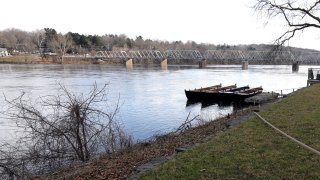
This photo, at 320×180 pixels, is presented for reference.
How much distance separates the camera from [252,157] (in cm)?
741

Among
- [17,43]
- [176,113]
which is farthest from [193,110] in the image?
[17,43]

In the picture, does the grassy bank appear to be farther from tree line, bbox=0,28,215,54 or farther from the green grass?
the green grass

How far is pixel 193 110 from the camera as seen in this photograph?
28.2 m

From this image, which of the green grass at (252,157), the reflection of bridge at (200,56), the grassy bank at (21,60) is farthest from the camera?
the reflection of bridge at (200,56)

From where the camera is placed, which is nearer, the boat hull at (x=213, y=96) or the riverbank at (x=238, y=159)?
the riverbank at (x=238, y=159)

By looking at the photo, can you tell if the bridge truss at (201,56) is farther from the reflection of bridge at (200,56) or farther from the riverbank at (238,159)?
the riverbank at (238,159)

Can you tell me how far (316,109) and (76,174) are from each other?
31.0 ft

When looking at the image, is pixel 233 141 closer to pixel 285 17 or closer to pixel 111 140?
pixel 111 140

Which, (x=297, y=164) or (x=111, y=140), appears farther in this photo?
(x=111, y=140)

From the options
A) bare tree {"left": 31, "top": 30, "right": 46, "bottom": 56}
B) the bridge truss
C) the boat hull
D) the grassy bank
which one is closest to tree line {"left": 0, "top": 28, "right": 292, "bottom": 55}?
bare tree {"left": 31, "top": 30, "right": 46, "bottom": 56}

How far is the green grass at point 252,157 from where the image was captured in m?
6.46

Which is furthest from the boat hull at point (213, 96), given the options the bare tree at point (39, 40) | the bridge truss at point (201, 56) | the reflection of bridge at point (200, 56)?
the bare tree at point (39, 40)

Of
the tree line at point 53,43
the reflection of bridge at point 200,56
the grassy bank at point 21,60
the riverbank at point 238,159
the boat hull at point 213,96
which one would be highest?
the tree line at point 53,43

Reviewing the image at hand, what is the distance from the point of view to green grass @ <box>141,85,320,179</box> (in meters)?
6.46
